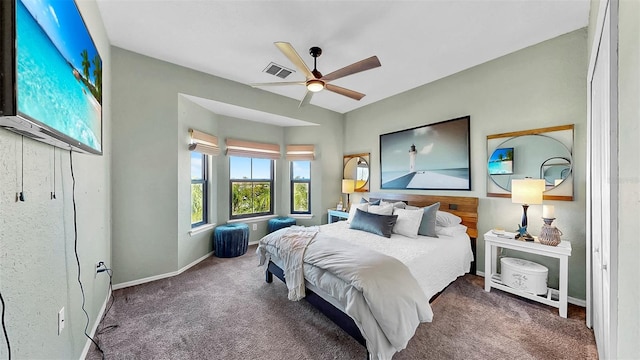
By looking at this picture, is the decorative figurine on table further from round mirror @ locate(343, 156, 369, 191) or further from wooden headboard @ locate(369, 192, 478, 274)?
round mirror @ locate(343, 156, 369, 191)

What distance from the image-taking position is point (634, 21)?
75cm

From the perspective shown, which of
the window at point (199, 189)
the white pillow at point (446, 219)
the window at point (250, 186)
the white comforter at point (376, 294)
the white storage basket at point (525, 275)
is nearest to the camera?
the white comforter at point (376, 294)

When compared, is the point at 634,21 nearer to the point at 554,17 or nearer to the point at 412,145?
the point at 554,17

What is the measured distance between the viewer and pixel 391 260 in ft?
6.12

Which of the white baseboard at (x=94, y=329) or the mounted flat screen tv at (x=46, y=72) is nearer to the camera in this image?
the mounted flat screen tv at (x=46, y=72)

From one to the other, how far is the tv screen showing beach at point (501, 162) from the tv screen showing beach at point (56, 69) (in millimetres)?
3967

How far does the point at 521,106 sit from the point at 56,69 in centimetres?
412

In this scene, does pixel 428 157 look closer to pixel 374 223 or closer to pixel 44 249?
pixel 374 223

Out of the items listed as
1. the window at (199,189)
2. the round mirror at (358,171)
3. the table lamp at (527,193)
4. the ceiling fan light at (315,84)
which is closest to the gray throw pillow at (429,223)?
the table lamp at (527,193)

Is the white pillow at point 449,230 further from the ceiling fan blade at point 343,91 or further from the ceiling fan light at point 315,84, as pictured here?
the ceiling fan light at point 315,84

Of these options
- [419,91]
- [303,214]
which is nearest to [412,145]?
[419,91]

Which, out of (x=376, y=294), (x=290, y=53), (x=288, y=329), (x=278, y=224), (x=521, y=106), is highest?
(x=290, y=53)

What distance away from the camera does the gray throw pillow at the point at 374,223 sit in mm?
2803

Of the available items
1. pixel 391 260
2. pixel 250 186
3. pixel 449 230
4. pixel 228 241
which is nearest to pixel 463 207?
pixel 449 230
